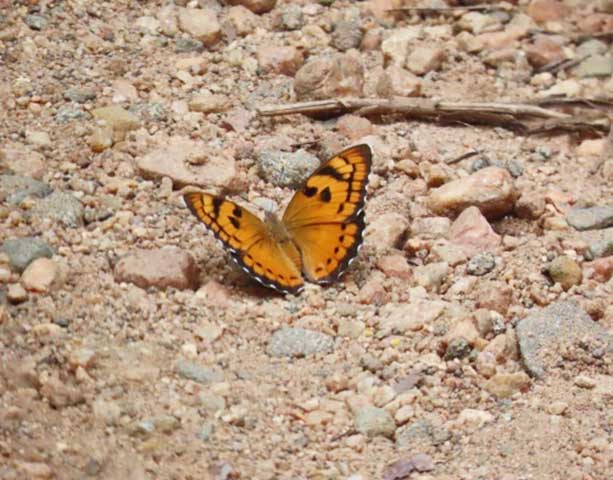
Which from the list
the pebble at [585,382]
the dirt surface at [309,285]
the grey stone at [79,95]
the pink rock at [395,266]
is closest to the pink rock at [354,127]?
the dirt surface at [309,285]

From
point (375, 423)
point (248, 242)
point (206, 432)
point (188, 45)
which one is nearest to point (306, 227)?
point (248, 242)

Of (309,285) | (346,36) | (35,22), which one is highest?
(35,22)

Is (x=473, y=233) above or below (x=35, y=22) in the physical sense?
below

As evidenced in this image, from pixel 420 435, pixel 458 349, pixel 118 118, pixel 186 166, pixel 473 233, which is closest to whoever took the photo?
pixel 420 435

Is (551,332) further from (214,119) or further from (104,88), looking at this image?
(104,88)

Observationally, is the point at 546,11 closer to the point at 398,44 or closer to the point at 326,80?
the point at 398,44

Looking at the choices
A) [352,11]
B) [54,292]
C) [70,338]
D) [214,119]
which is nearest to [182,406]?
[70,338]
